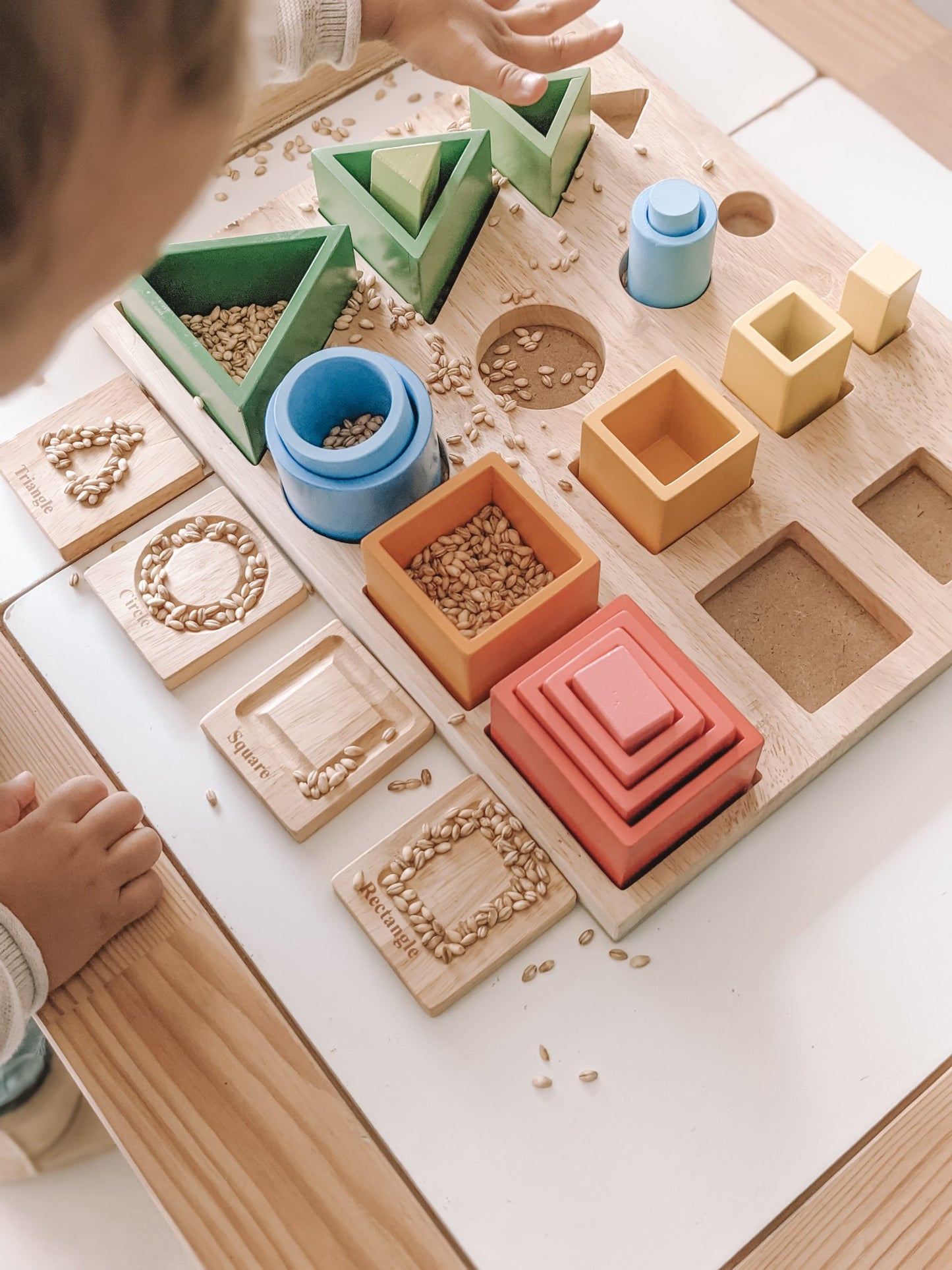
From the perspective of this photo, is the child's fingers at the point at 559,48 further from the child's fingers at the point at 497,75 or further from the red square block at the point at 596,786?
the red square block at the point at 596,786

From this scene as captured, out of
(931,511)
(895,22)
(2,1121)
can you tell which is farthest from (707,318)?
(2,1121)

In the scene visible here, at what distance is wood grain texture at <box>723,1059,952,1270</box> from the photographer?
0.76 meters

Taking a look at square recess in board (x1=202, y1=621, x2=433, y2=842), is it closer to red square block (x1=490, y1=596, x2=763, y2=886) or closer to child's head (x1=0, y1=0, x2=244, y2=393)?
red square block (x1=490, y1=596, x2=763, y2=886)

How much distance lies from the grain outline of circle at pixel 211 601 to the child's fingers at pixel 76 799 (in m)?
0.14

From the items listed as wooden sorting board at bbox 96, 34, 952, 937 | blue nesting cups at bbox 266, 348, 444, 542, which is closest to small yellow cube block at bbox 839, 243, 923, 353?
wooden sorting board at bbox 96, 34, 952, 937

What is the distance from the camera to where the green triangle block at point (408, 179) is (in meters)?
0.99

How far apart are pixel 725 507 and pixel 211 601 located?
0.42m

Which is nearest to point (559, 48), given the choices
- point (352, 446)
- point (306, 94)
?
point (306, 94)

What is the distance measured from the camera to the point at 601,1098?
815 mm

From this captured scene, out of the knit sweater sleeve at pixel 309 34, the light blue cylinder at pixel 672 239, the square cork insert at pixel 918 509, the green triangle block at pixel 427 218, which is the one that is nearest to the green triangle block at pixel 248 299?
the green triangle block at pixel 427 218

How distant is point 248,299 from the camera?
1.04m

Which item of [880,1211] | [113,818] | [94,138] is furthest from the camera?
[113,818]

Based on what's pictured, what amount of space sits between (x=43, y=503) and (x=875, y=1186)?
0.81 metres

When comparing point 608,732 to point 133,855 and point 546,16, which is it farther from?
point 546,16
